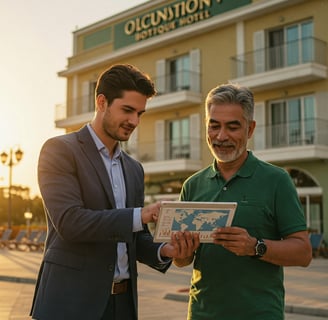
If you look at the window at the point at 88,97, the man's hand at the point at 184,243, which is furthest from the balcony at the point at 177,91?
the man's hand at the point at 184,243

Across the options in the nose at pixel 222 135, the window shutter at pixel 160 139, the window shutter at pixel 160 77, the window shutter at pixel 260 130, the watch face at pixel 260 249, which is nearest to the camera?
the watch face at pixel 260 249

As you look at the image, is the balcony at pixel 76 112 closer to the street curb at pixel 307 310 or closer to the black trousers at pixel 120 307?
the street curb at pixel 307 310

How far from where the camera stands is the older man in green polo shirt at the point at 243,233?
3203 mm

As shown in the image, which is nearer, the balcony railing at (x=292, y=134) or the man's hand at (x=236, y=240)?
the man's hand at (x=236, y=240)

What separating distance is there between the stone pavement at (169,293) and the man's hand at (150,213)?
6.71 meters

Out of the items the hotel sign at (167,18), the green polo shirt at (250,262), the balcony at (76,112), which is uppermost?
the hotel sign at (167,18)

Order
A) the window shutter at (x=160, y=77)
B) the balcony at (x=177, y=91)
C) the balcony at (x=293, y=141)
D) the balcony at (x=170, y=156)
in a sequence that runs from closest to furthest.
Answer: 1. the balcony at (x=293, y=141)
2. the balcony at (x=170, y=156)
3. the balcony at (x=177, y=91)
4. the window shutter at (x=160, y=77)

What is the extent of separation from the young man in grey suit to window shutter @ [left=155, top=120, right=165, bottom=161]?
91.4ft

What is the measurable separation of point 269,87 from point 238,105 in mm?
23974

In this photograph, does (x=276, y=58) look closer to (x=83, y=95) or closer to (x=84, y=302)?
(x=83, y=95)

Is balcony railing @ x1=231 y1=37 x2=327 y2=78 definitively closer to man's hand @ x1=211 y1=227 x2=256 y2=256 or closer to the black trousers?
the black trousers

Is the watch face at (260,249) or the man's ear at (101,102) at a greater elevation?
the man's ear at (101,102)

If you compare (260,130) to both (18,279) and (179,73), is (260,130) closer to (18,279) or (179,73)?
(179,73)

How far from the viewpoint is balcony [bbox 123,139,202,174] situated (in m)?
30.0
